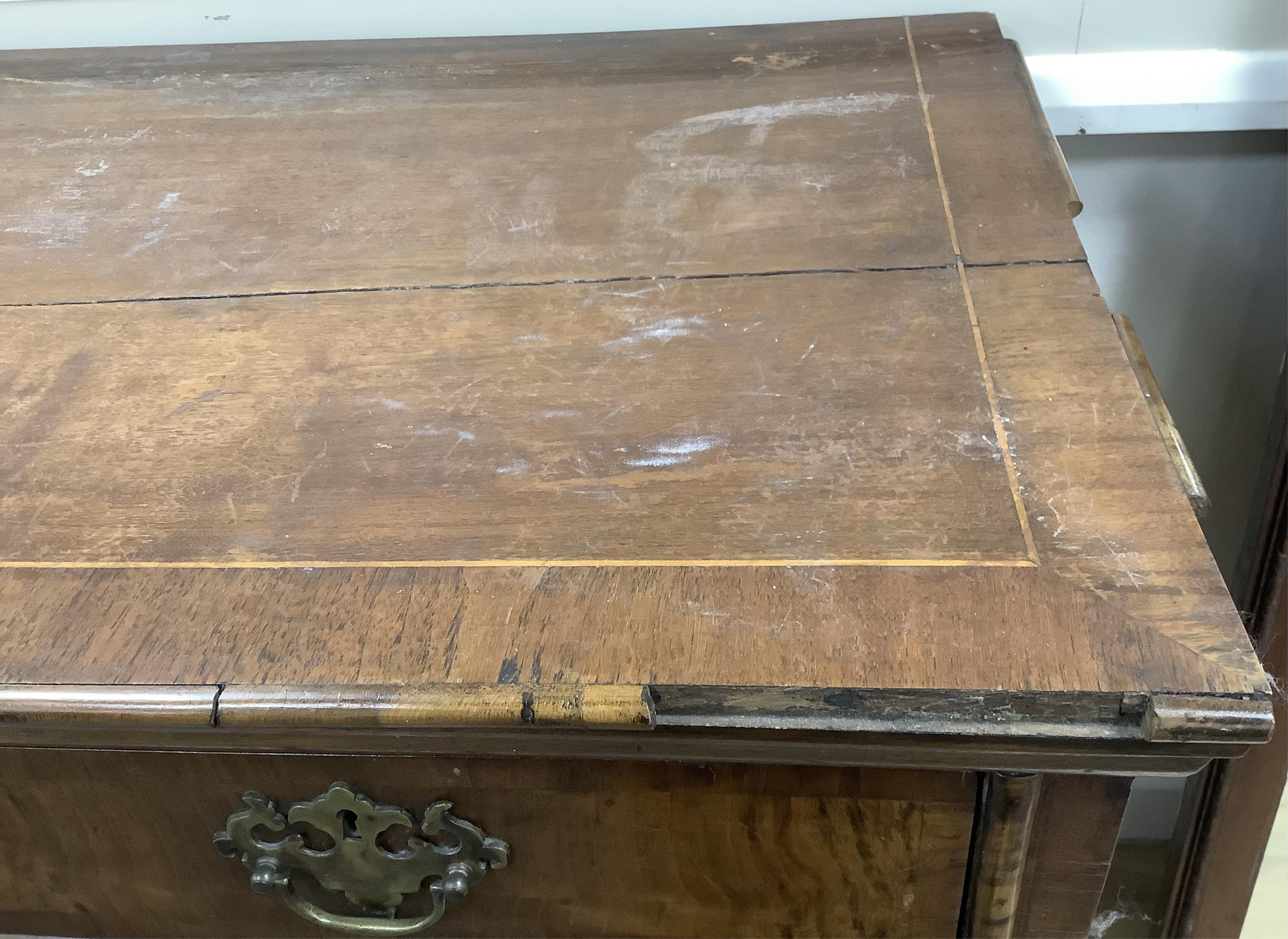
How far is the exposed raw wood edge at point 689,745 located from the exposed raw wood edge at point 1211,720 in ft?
0.05

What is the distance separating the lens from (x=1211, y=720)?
33 cm

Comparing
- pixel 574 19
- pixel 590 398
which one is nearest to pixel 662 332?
pixel 590 398

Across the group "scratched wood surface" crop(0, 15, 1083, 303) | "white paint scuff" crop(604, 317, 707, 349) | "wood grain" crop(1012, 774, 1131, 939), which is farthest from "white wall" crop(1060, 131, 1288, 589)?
"wood grain" crop(1012, 774, 1131, 939)

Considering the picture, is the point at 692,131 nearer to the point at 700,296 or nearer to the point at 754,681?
the point at 700,296

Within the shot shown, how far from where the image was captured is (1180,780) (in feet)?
3.66

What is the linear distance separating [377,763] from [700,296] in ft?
0.94

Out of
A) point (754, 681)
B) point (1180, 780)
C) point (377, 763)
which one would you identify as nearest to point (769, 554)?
point (754, 681)

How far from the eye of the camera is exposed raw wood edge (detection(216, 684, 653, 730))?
0.34 meters

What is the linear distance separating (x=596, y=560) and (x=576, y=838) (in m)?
0.14

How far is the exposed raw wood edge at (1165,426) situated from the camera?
1.37 feet

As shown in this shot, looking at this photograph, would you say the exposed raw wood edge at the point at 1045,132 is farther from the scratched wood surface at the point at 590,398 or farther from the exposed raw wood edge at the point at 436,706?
the exposed raw wood edge at the point at 436,706

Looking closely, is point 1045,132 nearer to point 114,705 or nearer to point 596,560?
point 596,560

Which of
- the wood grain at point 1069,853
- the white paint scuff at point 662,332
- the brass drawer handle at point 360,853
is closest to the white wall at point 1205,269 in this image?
the white paint scuff at point 662,332

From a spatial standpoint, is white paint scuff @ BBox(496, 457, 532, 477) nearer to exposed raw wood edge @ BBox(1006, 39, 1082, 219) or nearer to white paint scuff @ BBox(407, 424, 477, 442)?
white paint scuff @ BBox(407, 424, 477, 442)
